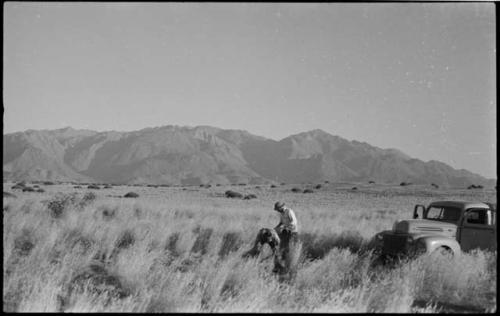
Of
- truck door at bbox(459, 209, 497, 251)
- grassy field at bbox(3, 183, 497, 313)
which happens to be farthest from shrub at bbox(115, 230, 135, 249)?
truck door at bbox(459, 209, 497, 251)

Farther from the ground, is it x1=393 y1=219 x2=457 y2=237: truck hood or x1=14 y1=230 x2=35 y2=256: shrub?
x1=393 y1=219 x2=457 y2=237: truck hood

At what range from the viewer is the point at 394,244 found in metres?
9.69

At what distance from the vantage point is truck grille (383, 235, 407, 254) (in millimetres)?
9406

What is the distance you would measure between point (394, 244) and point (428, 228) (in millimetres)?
835

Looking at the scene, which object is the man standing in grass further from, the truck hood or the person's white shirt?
the truck hood

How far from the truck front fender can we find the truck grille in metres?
0.47

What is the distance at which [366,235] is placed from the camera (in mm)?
13359

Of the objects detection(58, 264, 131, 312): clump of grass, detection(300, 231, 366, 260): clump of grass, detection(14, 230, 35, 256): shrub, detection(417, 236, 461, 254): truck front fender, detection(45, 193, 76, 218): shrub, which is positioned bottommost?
detection(45, 193, 76, 218): shrub

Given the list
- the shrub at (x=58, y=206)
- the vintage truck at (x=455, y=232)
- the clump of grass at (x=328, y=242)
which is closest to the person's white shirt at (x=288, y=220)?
the clump of grass at (x=328, y=242)

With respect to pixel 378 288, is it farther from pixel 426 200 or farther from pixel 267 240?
pixel 426 200

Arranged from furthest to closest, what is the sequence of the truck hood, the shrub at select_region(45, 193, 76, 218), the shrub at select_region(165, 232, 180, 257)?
the shrub at select_region(45, 193, 76, 218) → the shrub at select_region(165, 232, 180, 257) → the truck hood

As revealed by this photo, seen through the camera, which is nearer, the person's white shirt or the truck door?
the person's white shirt

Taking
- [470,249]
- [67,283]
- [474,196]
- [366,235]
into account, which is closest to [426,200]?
[474,196]

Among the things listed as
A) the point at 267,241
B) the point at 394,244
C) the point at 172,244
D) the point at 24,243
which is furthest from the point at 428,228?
the point at 24,243
